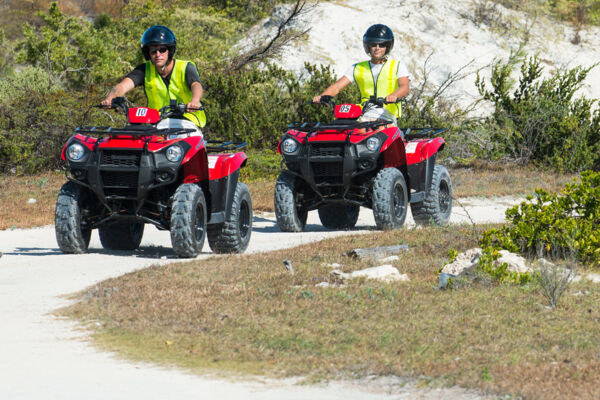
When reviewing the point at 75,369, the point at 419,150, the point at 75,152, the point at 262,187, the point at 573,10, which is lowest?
the point at 75,369

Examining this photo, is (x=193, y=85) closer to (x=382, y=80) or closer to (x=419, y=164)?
(x=382, y=80)

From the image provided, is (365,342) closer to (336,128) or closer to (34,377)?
(34,377)

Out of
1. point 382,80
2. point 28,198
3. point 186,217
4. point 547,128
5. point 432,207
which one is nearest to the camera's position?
point 186,217

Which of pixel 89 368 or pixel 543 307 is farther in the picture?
pixel 543 307

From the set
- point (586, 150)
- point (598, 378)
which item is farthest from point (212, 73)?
point (598, 378)

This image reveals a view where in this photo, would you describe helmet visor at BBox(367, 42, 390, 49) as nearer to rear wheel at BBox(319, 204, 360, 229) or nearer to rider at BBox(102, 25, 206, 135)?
rear wheel at BBox(319, 204, 360, 229)

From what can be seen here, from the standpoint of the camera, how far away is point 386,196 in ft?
42.5

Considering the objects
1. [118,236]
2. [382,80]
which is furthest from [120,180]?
[382,80]

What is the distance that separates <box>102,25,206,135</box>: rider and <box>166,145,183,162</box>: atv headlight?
1.67ft

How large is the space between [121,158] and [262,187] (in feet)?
28.7

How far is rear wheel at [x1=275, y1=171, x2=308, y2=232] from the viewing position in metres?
13.6

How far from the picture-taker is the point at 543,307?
796 centimetres

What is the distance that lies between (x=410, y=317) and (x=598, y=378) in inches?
74.0

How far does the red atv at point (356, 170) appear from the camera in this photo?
1295 centimetres
